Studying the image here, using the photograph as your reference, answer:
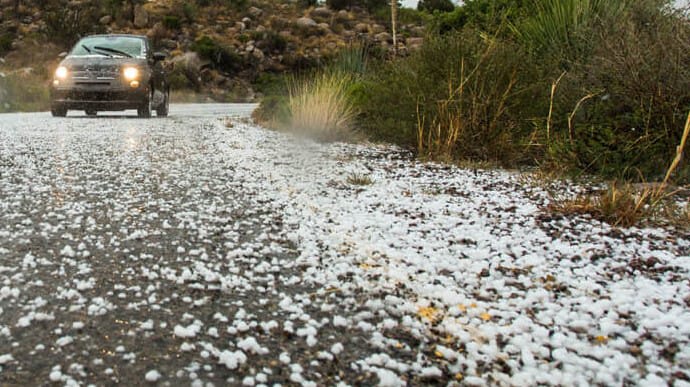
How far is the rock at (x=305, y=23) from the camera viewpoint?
126ft

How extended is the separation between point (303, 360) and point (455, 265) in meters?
1.14

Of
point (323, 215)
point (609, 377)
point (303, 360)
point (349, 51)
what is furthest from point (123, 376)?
point (349, 51)

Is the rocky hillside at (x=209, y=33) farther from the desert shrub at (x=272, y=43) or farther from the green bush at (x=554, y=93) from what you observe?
the green bush at (x=554, y=93)

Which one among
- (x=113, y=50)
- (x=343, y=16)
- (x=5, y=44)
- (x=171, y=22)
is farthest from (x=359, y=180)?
(x=343, y=16)

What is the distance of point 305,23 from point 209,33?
233 inches

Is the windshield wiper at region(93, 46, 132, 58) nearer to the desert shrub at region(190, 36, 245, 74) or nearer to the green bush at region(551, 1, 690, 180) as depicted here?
the green bush at region(551, 1, 690, 180)

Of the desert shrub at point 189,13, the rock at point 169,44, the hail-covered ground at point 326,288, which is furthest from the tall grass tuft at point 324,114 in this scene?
the desert shrub at point 189,13

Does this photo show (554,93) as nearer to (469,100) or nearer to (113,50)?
(469,100)

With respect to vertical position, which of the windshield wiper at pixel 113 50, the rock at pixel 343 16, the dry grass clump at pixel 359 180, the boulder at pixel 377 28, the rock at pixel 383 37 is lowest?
the dry grass clump at pixel 359 180

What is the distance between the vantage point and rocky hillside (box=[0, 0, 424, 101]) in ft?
95.7

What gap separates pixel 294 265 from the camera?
2.87m

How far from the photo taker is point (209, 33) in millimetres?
35625

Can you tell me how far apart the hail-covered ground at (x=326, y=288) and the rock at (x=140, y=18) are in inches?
1292

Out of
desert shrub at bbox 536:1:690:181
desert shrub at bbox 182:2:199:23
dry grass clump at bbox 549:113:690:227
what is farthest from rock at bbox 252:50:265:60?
dry grass clump at bbox 549:113:690:227
